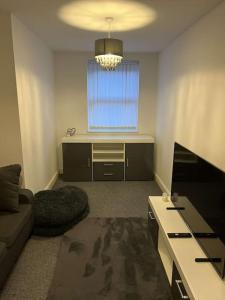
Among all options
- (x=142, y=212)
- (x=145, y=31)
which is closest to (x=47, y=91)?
(x=145, y=31)

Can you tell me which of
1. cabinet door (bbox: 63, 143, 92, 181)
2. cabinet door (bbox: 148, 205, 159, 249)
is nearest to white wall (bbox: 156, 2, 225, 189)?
cabinet door (bbox: 148, 205, 159, 249)

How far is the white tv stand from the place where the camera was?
151 cm

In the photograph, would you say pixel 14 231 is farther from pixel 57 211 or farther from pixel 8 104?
pixel 8 104

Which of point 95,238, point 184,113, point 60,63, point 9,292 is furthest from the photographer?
point 60,63

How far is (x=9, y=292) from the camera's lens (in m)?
2.06

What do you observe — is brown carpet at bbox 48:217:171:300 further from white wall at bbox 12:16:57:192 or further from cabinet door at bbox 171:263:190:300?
white wall at bbox 12:16:57:192

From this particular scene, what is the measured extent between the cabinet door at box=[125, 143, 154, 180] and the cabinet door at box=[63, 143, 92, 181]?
2.50 feet

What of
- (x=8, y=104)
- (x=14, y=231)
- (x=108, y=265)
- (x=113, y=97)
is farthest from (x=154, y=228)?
(x=113, y=97)

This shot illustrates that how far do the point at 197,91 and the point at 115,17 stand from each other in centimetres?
122

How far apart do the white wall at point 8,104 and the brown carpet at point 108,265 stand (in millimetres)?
1201

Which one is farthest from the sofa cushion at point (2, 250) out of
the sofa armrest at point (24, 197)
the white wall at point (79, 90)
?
the white wall at point (79, 90)

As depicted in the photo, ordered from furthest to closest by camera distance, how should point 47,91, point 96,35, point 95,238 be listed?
point 47,91 < point 96,35 < point 95,238

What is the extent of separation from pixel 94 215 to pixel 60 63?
9.95ft

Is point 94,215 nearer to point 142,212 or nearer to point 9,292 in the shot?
point 142,212
